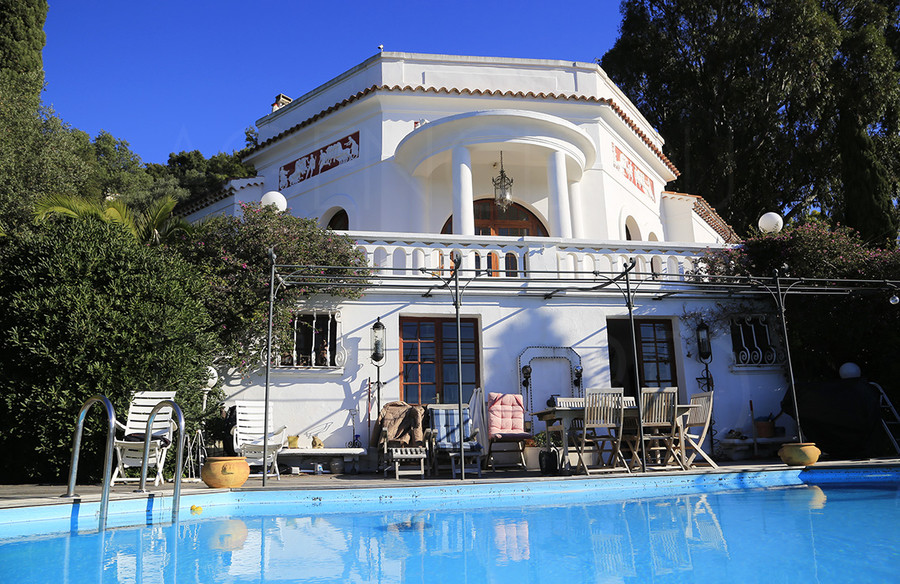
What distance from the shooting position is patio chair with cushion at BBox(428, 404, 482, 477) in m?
9.69

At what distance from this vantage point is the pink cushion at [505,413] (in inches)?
430

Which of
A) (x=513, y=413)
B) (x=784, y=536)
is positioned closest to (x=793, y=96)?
(x=513, y=413)

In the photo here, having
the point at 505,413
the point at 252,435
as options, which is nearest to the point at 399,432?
the point at 505,413

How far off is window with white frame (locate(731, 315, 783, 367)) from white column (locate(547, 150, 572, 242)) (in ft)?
12.1

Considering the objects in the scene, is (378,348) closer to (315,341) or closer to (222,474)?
(315,341)

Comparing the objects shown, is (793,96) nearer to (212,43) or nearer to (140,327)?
(212,43)

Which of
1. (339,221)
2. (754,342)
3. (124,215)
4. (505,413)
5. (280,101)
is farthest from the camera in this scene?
(280,101)

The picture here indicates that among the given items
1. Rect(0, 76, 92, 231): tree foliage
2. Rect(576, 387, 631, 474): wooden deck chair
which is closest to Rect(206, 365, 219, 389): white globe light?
Rect(576, 387, 631, 474): wooden deck chair

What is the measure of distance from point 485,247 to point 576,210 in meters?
3.63

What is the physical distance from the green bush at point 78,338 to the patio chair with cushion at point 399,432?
2.74 meters

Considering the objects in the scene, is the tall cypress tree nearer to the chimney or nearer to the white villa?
the white villa

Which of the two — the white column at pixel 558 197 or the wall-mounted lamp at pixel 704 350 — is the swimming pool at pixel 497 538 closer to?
the wall-mounted lamp at pixel 704 350

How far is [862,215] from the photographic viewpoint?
19312mm

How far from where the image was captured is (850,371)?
11883mm
